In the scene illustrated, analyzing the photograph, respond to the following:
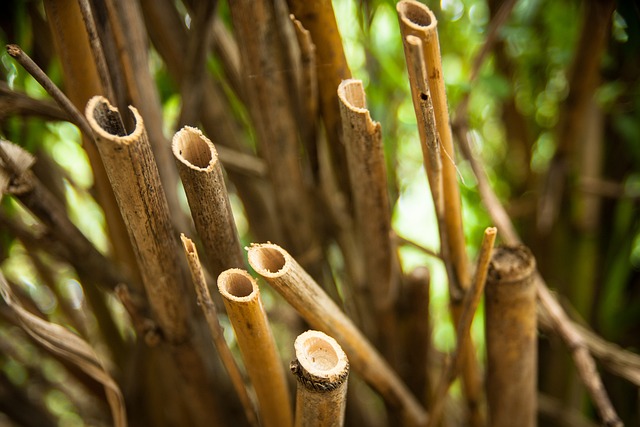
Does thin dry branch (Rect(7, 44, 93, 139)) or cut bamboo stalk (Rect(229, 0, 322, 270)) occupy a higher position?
thin dry branch (Rect(7, 44, 93, 139))

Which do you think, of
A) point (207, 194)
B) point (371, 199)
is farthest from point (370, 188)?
point (207, 194)

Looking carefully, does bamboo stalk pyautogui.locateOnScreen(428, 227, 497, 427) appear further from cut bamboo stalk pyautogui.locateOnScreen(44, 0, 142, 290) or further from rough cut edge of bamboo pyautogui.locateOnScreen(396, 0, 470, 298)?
cut bamboo stalk pyautogui.locateOnScreen(44, 0, 142, 290)

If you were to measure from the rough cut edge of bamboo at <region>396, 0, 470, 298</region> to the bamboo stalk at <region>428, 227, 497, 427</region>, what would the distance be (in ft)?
0.09

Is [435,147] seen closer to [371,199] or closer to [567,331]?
[371,199]

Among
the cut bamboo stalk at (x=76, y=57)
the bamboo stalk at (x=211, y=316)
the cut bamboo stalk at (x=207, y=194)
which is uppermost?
the cut bamboo stalk at (x=76, y=57)

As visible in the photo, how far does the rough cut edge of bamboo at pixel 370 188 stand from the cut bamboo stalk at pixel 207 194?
3.2 inches

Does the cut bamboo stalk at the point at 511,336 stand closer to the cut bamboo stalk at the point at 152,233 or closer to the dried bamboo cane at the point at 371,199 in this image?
the dried bamboo cane at the point at 371,199

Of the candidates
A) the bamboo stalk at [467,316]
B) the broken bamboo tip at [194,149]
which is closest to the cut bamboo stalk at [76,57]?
the broken bamboo tip at [194,149]

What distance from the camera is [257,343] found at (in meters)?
0.32

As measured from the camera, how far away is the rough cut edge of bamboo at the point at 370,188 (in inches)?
12.7

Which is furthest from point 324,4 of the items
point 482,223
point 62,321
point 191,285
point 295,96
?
point 62,321

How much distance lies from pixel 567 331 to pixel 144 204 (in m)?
0.31

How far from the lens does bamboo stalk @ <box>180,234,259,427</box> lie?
0.99 ft

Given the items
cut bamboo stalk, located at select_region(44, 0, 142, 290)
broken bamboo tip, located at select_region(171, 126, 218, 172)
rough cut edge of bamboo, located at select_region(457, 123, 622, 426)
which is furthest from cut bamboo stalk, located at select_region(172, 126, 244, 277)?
rough cut edge of bamboo, located at select_region(457, 123, 622, 426)
